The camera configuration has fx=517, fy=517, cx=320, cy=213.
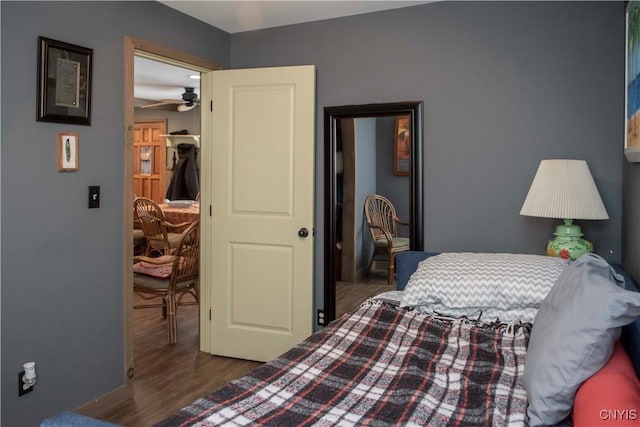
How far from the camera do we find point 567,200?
2602mm

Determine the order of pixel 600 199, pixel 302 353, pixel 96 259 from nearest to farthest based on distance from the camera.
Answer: pixel 302 353, pixel 600 199, pixel 96 259

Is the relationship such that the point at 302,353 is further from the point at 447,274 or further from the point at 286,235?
the point at 286,235

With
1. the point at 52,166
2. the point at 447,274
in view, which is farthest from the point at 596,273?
the point at 52,166

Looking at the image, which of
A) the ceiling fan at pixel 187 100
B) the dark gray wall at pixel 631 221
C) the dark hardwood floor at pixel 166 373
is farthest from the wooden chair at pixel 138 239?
the dark gray wall at pixel 631 221

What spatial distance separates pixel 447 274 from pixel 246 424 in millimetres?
1393

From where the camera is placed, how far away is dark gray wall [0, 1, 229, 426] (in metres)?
2.40

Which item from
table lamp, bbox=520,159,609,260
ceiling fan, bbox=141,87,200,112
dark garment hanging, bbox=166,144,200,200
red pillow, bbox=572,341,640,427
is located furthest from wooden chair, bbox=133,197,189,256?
red pillow, bbox=572,341,640,427

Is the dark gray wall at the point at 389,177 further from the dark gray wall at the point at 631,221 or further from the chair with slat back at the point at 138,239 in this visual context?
the chair with slat back at the point at 138,239

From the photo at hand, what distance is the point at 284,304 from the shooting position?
12.0 ft

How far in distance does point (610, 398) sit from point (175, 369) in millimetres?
2959

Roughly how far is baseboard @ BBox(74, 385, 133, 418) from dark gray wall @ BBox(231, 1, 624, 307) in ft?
6.73

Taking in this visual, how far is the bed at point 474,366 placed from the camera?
130 centimetres

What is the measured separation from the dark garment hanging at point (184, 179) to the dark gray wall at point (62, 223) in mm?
4319

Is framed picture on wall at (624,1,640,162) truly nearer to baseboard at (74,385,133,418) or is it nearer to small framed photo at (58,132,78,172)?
small framed photo at (58,132,78,172)
